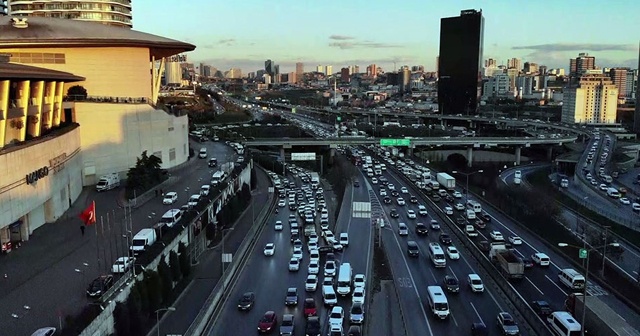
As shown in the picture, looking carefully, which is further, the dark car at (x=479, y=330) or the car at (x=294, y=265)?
the car at (x=294, y=265)

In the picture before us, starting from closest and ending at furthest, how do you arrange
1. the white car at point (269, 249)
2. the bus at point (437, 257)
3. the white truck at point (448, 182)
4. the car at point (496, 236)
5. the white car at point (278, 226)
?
the bus at point (437, 257), the white car at point (269, 249), the car at point (496, 236), the white car at point (278, 226), the white truck at point (448, 182)

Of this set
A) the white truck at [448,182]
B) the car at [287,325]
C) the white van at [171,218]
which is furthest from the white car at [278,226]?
the white truck at [448,182]

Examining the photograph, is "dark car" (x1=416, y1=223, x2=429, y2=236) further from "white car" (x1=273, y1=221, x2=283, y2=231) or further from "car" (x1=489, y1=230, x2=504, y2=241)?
"white car" (x1=273, y1=221, x2=283, y2=231)

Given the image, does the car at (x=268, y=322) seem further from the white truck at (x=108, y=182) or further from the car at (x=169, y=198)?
the white truck at (x=108, y=182)

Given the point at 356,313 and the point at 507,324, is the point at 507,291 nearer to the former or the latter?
the point at 507,324

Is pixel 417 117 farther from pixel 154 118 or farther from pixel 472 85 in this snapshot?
pixel 154 118

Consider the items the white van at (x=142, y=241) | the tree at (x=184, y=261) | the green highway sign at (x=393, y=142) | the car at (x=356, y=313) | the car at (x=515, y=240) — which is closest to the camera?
the car at (x=356, y=313)

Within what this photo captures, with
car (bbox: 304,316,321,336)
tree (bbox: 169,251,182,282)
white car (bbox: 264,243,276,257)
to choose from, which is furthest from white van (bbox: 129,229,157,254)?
car (bbox: 304,316,321,336)

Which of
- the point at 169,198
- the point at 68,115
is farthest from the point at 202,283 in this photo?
the point at 68,115
